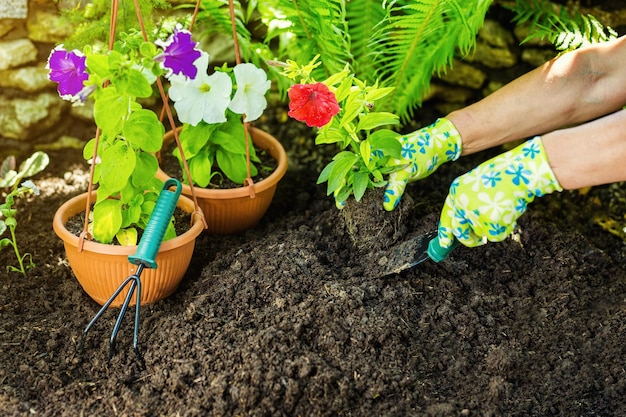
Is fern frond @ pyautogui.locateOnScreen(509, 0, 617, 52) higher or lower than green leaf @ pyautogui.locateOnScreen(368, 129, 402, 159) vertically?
higher

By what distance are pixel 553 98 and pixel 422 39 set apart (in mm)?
542

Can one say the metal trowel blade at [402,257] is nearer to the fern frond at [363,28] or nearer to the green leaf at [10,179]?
the fern frond at [363,28]

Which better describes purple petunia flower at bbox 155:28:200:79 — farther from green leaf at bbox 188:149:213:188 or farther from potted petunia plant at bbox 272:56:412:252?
green leaf at bbox 188:149:213:188

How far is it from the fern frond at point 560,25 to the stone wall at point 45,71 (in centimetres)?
→ 13

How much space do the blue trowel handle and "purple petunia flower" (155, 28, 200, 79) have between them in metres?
0.94

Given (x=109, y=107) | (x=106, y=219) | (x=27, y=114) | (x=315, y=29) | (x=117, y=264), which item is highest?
(x=109, y=107)

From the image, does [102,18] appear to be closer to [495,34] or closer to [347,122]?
[347,122]

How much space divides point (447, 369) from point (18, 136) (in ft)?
6.76

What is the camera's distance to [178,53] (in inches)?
77.4

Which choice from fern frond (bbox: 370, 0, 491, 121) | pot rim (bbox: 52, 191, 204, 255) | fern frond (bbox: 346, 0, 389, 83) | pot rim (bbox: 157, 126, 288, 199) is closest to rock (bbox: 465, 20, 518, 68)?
fern frond (bbox: 370, 0, 491, 121)

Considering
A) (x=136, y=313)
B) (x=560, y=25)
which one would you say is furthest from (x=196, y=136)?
(x=560, y=25)

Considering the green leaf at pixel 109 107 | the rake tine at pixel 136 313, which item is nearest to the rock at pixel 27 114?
the green leaf at pixel 109 107

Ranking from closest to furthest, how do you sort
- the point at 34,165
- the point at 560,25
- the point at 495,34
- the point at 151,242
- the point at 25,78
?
1. the point at 151,242
2. the point at 34,165
3. the point at 560,25
4. the point at 25,78
5. the point at 495,34

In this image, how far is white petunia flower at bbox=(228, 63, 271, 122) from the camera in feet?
7.60
